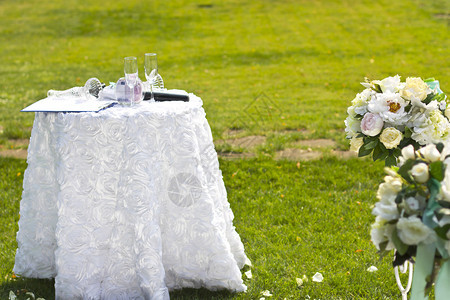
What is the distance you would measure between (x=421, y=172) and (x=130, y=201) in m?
1.80

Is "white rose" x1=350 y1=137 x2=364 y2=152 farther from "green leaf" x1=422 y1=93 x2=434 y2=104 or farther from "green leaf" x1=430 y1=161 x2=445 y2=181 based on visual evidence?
"green leaf" x1=430 y1=161 x2=445 y2=181

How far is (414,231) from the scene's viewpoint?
2.07m

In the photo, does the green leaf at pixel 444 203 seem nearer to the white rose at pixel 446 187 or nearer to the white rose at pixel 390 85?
the white rose at pixel 446 187

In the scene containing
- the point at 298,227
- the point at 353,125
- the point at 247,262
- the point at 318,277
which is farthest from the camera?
the point at 298,227

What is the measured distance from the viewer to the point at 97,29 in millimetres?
16375

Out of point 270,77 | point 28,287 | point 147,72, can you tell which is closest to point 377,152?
point 147,72

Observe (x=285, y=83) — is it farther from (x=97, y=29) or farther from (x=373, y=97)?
(x=97, y=29)

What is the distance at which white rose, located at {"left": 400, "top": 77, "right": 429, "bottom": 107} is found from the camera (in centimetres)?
300

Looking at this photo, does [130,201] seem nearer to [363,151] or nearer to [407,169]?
[363,151]

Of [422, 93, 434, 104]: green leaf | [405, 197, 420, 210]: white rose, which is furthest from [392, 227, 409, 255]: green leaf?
[422, 93, 434, 104]: green leaf

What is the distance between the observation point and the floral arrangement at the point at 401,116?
2993 mm

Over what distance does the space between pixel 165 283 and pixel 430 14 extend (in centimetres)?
1578

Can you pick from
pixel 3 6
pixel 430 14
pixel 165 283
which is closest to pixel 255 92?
pixel 165 283

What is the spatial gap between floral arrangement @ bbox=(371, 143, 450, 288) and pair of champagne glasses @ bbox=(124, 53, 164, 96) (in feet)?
6.11
